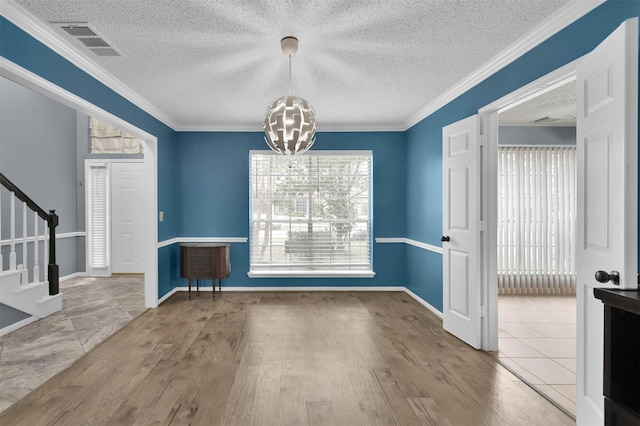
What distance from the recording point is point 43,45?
2.55m

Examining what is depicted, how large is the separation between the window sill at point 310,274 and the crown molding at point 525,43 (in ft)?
8.95

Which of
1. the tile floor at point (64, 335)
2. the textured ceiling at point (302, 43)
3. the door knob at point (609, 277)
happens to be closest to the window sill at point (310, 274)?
the tile floor at point (64, 335)

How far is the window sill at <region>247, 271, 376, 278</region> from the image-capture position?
213 inches

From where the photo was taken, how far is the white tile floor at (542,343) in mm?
2627

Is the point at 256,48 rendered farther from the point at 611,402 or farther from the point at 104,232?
the point at 104,232

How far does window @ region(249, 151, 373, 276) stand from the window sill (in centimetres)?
2

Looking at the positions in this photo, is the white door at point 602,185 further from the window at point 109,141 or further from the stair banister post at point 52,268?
the window at point 109,141

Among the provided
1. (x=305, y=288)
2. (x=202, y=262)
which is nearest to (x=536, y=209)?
(x=305, y=288)

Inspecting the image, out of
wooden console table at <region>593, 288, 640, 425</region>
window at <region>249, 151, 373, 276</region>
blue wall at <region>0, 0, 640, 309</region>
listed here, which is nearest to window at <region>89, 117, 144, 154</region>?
blue wall at <region>0, 0, 640, 309</region>

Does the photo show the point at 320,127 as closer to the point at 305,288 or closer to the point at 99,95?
the point at 305,288

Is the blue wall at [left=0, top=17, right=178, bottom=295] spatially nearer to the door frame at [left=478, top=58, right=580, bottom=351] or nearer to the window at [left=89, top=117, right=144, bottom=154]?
the window at [left=89, top=117, right=144, bottom=154]

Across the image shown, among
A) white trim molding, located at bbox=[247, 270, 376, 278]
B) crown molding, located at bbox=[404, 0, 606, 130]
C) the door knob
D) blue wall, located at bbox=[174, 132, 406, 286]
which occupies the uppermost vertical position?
crown molding, located at bbox=[404, 0, 606, 130]

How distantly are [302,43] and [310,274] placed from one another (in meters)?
3.58

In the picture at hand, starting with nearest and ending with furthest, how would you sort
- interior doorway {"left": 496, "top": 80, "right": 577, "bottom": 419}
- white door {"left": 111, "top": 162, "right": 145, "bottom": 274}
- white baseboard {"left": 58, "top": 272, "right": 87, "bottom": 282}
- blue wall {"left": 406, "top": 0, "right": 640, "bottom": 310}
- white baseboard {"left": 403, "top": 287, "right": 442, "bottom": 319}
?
blue wall {"left": 406, "top": 0, "right": 640, "bottom": 310} < white baseboard {"left": 403, "top": 287, "right": 442, "bottom": 319} < interior doorway {"left": 496, "top": 80, "right": 577, "bottom": 419} < white baseboard {"left": 58, "top": 272, "right": 87, "bottom": 282} < white door {"left": 111, "top": 162, "right": 145, "bottom": 274}
